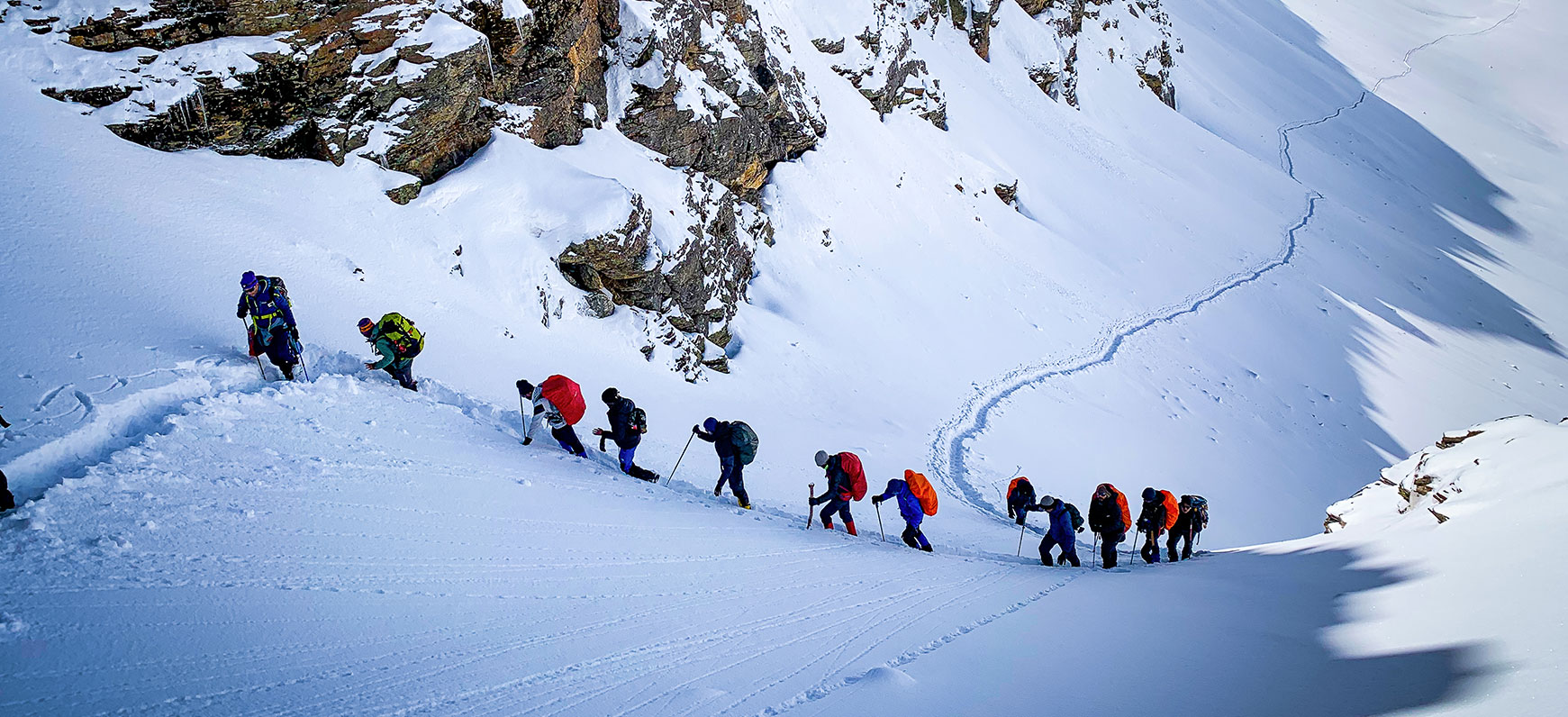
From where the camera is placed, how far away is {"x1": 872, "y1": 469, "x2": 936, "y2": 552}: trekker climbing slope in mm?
10094

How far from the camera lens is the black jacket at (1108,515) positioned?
1043cm

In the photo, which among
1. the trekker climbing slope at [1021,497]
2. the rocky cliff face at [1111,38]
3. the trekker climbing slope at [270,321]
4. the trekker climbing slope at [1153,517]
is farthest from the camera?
the rocky cliff face at [1111,38]

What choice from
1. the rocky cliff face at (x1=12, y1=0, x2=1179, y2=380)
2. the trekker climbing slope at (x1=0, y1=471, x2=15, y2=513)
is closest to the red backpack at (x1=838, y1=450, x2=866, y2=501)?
the rocky cliff face at (x1=12, y1=0, x2=1179, y2=380)

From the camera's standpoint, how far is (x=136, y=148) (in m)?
11.8

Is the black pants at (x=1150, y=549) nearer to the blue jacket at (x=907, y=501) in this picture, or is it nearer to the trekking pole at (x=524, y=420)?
the blue jacket at (x=907, y=501)

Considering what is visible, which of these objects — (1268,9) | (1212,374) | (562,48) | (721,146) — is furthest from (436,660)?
(1268,9)

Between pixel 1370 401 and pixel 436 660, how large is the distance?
2860 centimetres

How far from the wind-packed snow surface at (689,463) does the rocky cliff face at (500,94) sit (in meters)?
0.53

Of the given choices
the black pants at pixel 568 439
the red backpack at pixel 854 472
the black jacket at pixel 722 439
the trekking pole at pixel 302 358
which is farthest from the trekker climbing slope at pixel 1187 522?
the trekking pole at pixel 302 358

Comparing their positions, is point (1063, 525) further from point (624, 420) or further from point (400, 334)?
point (400, 334)

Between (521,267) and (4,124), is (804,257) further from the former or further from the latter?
(4,124)

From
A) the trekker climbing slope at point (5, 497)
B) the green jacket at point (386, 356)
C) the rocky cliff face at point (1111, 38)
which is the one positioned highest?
the rocky cliff face at point (1111, 38)

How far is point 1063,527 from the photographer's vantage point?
10.3 meters

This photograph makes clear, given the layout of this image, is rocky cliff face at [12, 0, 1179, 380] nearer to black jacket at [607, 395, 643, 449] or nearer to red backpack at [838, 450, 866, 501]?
black jacket at [607, 395, 643, 449]
